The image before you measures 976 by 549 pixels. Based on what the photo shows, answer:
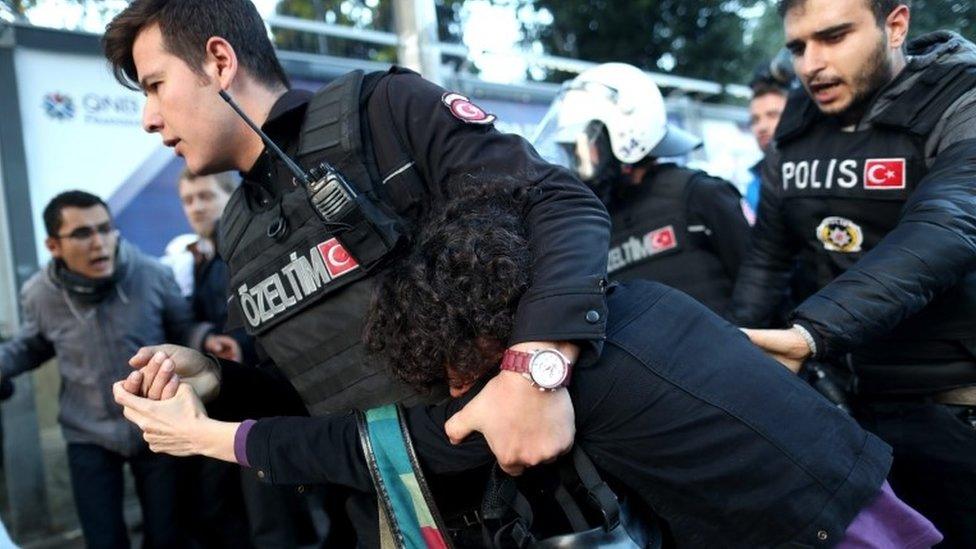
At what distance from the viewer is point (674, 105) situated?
8602 mm

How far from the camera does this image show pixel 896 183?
2.03 m

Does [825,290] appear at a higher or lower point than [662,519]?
higher

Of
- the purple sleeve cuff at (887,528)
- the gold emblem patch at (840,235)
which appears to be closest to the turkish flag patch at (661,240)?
the gold emblem patch at (840,235)

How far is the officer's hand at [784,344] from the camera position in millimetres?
1635

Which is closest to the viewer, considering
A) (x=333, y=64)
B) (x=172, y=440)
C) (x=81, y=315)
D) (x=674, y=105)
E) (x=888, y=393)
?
(x=172, y=440)

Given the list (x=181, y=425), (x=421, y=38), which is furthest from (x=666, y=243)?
(x=421, y=38)

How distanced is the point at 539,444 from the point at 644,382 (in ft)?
0.64

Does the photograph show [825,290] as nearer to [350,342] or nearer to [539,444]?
[539,444]

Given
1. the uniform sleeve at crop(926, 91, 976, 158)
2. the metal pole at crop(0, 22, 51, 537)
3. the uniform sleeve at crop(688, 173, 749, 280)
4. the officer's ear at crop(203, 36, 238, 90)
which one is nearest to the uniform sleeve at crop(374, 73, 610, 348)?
the officer's ear at crop(203, 36, 238, 90)

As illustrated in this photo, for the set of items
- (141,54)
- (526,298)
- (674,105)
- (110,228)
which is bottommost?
(674,105)

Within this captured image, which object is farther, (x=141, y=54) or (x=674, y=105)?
(x=674, y=105)

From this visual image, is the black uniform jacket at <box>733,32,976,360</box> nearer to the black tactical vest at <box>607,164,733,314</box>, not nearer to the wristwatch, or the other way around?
the wristwatch

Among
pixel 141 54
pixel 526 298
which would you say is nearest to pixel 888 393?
pixel 526 298

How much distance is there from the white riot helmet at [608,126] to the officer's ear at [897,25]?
113 cm
